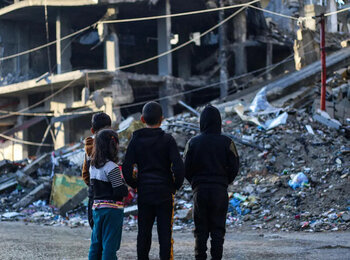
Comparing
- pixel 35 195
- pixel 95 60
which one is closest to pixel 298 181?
pixel 35 195

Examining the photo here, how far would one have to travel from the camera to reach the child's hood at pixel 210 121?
471 cm

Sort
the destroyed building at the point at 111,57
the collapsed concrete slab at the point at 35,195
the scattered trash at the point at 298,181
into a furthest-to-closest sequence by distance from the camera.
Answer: the destroyed building at the point at 111,57
the collapsed concrete slab at the point at 35,195
the scattered trash at the point at 298,181

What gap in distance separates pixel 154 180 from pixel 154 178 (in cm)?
2

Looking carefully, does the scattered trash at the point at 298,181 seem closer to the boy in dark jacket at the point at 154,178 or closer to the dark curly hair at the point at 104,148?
the boy in dark jacket at the point at 154,178

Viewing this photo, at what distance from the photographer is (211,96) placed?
1073 inches

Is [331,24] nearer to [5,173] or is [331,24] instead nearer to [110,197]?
[5,173]

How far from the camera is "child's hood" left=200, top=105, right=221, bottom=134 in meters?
4.71

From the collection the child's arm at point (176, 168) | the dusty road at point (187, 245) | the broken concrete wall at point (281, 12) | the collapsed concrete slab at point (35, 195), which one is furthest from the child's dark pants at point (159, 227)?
the broken concrete wall at point (281, 12)

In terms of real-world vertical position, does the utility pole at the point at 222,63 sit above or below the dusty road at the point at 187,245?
above

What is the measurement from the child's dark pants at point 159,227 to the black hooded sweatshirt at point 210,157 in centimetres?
49

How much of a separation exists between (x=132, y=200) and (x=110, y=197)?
783 centimetres

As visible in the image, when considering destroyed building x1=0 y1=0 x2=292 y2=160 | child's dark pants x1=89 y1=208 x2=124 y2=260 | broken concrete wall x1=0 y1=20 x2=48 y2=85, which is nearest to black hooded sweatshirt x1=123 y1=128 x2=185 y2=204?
child's dark pants x1=89 y1=208 x2=124 y2=260

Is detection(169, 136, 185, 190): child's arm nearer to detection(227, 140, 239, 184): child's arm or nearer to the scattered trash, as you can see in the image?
detection(227, 140, 239, 184): child's arm

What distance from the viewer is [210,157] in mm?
4641
